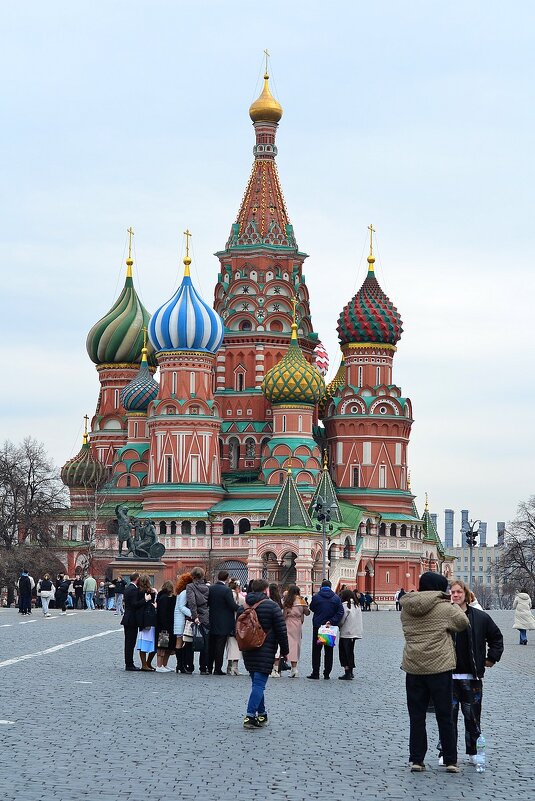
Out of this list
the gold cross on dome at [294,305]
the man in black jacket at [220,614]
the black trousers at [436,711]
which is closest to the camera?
the black trousers at [436,711]

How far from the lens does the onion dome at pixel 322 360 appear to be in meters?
101

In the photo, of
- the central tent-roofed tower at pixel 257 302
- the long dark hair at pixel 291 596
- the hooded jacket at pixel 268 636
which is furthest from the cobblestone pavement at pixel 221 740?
the central tent-roofed tower at pixel 257 302

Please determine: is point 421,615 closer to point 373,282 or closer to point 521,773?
point 521,773

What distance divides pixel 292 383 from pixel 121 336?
1697 cm

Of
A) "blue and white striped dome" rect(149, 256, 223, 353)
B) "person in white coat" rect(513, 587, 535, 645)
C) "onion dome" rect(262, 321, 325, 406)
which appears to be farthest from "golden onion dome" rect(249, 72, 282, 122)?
"person in white coat" rect(513, 587, 535, 645)

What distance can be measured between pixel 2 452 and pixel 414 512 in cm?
2756

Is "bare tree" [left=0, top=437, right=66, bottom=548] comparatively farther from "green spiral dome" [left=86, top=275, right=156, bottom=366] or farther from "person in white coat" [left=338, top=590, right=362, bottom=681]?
"person in white coat" [left=338, top=590, right=362, bottom=681]

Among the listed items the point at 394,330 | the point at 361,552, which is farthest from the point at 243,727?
the point at 394,330

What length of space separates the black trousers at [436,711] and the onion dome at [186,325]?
72.9m

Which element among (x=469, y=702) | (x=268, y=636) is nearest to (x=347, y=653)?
(x=268, y=636)

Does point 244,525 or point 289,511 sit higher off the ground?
point 289,511

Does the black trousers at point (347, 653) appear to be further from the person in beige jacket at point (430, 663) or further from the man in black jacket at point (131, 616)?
the person in beige jacket at point (430, 663)

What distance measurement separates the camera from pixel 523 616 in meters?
36.1

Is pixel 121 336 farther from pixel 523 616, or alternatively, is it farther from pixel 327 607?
pixel 327 607
